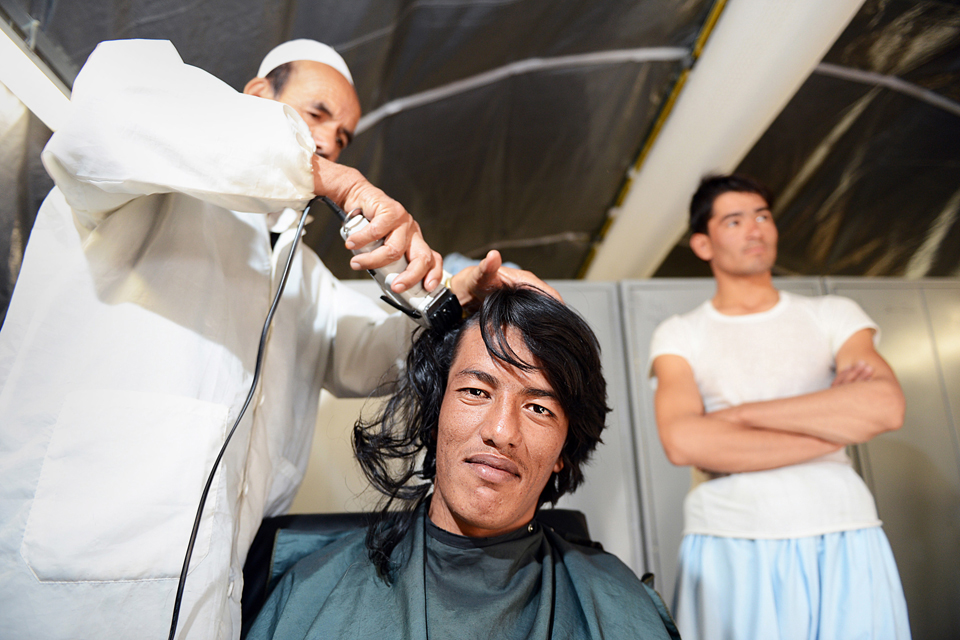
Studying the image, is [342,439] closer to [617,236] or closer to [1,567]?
[1,567]

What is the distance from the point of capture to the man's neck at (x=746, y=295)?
214 centimetres

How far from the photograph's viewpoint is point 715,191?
2.37 metres

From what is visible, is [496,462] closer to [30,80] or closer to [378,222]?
[378,222]

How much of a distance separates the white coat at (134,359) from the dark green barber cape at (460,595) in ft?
0.52

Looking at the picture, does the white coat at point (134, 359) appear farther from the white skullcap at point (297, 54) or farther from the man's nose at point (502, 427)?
the white skullcap at point (297, 54)

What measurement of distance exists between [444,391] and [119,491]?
→ 0.78m

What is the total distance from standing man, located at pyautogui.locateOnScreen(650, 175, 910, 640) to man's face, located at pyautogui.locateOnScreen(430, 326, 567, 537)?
618 millimetres

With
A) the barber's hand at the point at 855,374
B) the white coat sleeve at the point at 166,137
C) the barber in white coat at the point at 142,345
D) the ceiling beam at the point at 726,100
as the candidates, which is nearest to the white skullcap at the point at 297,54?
the barber in white coat at the point at 142,345

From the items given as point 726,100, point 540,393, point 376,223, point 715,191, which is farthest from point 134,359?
point 726,100

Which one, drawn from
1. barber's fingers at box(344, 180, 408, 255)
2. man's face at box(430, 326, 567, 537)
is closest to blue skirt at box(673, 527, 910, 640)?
man's face at box(430, 326, 567, 537)

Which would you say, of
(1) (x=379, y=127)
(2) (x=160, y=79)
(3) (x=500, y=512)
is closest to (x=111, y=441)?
(2) (x=160, y=79)

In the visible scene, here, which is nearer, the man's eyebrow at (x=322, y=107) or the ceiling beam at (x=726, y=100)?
the man's eyebrow at (x=322, y=107)

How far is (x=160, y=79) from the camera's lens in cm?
110

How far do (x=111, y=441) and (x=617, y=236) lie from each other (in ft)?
10.7
